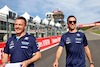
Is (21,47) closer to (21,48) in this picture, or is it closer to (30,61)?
(21,48)

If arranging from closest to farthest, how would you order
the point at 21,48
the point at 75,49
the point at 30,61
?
the point at 30,61
the point at 21,48
the point at 75,49

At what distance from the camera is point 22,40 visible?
1925 mm

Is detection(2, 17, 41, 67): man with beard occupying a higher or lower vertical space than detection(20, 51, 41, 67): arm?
higher

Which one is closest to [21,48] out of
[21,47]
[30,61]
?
[21,47]

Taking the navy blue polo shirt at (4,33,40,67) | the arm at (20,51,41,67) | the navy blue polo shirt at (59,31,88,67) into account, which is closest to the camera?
the arm at (20,51,41,67)

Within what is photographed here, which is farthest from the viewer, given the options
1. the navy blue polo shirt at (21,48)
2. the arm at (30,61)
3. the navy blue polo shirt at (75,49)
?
the navy blue polo shirt at (75,49)

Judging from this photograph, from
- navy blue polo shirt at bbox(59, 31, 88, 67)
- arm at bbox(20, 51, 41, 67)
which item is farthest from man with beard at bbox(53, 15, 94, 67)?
arm at bbox(20, 51, 41, 67)

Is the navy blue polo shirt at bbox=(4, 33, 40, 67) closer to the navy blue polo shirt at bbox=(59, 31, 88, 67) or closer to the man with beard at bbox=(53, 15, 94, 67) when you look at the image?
the man with beard at bbox=(53, 15, 94, 67)

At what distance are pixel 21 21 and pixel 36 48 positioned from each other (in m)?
0.55

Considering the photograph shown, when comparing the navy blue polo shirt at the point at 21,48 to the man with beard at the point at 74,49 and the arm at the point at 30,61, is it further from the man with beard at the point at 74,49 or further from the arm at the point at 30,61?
the man with beard at the point at 74,49

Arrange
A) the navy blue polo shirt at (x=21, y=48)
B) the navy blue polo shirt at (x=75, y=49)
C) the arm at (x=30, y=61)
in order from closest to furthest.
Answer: the arm at (x=30, y=61) < the navy blue polo shirt at (x=21, y=48) < the navy blue polo shirt at (x=75, y=49)

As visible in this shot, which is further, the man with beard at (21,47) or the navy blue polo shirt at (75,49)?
the navy blue polo shirt at (75,49)

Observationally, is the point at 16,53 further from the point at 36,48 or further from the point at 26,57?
the point at 36,48

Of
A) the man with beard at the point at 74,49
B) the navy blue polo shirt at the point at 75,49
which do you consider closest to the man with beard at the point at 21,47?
the man with beard at the point at 74,49
